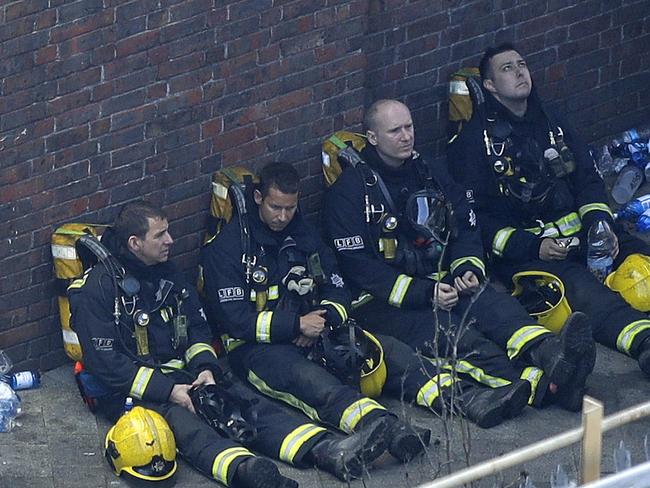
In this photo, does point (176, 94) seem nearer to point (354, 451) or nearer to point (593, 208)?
point (354, 451)

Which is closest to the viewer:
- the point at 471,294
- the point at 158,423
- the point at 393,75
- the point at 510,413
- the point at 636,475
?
the point at 636,475

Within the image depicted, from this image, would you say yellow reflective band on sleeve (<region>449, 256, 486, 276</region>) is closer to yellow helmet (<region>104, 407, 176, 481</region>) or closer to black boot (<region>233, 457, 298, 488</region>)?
black boot (<region>233, 457, 298, 488</region>)

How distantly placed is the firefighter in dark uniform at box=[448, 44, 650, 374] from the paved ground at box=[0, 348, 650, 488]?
961mm

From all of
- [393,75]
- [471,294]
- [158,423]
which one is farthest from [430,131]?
[158,423]

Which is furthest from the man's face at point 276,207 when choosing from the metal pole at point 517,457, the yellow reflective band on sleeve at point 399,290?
the metal pole at point 517,457

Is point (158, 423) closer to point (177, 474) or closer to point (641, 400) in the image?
point (177, 474)

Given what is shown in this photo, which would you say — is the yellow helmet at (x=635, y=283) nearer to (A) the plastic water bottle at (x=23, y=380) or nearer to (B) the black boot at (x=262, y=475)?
(B) the black boot at (x=262, y=475)

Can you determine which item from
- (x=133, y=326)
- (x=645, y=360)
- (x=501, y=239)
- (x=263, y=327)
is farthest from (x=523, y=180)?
(x=133, y=326)

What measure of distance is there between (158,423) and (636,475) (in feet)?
10.6

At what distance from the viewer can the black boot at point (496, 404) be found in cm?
943

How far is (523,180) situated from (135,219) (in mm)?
2449

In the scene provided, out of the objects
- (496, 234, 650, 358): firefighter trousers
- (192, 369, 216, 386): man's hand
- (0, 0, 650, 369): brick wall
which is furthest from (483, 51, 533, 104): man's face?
(192, 369, 216, 386): man's hand

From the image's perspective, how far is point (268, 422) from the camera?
9.23 metres

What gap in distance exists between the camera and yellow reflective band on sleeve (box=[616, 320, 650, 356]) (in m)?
10.1
